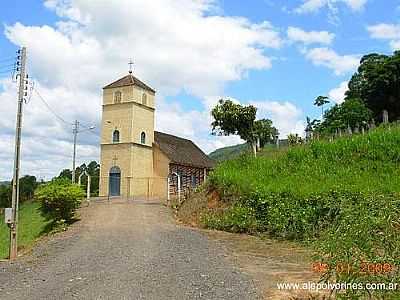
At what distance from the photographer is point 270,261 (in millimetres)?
12297

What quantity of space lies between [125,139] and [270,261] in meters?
25.3

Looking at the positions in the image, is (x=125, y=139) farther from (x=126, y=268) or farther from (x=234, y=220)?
(x=126, y=268)

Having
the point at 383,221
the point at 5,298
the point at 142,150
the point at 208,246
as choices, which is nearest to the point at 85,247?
the point at 208,246

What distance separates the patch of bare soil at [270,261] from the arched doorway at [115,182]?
1862 centimetres

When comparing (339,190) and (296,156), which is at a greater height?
(296,156)

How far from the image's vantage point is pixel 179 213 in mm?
23016

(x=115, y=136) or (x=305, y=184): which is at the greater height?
(x=115, y=136)

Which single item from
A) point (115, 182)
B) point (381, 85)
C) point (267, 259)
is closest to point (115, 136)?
point (115, 182)

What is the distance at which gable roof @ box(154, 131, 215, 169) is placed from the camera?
39.1 meters

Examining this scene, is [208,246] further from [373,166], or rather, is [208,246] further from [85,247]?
[373,166]

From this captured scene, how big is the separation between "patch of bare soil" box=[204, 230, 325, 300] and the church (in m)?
Result: 18.5

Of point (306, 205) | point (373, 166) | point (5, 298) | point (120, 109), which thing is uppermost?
point (120, 109)

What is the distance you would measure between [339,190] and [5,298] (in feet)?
36.6

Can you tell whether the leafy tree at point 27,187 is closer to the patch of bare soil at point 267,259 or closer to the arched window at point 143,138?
the arched window at point 143,138
